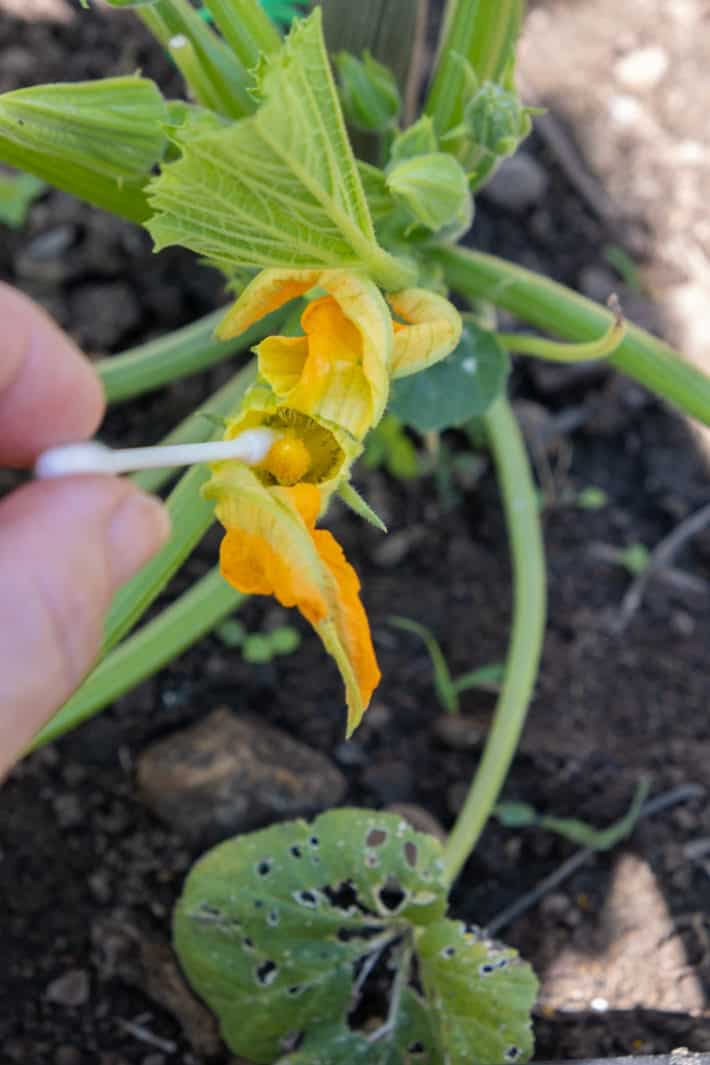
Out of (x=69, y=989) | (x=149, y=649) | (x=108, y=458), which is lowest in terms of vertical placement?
(x=69, y=989)

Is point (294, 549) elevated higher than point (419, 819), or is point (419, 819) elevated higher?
point (294, 549)

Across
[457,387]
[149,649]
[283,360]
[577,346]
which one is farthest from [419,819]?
[283,360]

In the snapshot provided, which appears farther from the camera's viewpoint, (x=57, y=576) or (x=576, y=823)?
(x=576, y=823)

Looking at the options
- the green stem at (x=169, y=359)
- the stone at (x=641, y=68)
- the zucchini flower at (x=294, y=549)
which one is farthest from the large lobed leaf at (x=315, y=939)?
the stone at (x=641, y=68)

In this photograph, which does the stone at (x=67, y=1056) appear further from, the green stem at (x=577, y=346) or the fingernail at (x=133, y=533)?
the green stem at (x=577, y=346)

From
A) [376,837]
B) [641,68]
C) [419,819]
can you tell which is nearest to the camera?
[376,837]

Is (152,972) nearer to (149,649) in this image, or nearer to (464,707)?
(149,649)
